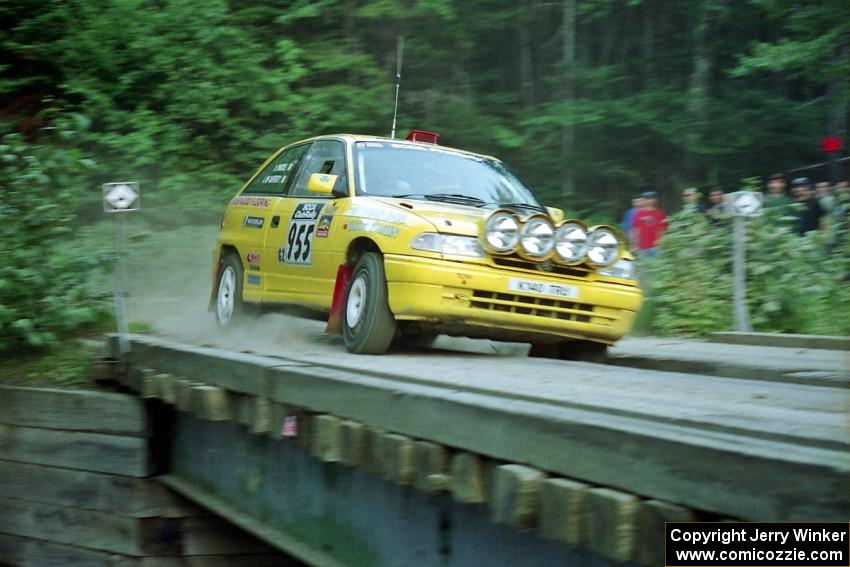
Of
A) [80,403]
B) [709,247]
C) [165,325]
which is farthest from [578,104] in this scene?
[80,403]

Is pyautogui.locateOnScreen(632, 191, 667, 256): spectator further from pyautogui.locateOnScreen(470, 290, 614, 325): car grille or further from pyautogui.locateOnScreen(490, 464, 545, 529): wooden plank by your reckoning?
pyautogui.locateOnScreen(490, 464, 545, 529): wooden plank

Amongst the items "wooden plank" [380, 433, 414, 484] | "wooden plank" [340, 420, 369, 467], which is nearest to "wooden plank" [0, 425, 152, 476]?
"wooden plank" [340, 420, 369, 467]

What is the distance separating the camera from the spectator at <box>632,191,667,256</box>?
12.7 metres

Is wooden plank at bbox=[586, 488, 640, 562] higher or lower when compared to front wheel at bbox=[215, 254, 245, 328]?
lower

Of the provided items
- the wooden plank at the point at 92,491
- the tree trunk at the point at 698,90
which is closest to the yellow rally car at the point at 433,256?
the wooden plank at the point at 92,491

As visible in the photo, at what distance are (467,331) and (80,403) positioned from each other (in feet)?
12.0

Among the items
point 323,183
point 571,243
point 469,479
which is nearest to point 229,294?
point 323,183

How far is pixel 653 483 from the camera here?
323 centimetres

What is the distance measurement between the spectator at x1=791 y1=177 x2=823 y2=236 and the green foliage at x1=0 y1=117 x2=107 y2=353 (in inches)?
289

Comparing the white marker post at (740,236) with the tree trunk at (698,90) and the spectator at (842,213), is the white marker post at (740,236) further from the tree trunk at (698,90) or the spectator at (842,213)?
the tree trunk at (698,90)

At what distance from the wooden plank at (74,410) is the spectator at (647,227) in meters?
6.34

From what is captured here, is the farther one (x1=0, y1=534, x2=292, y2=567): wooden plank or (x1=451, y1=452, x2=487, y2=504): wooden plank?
(x1=0, y1=534, x2=292, y2=567): wooden plank

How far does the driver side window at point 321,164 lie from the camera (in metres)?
8.09

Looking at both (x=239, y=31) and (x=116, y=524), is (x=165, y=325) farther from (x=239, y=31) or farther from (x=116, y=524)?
(x=239, y=31)
